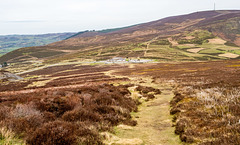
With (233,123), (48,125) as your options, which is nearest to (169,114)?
(233,123)

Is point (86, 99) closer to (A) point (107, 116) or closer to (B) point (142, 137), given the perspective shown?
(A) point (107, 116)

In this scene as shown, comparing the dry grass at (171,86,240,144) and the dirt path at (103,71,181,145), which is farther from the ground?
the dry grass at (171,86,240,144)

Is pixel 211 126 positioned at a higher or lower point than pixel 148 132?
higher

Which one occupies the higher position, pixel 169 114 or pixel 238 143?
pixel 238 143

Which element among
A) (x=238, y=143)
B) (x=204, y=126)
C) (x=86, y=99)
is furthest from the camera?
(x=86, y=99)

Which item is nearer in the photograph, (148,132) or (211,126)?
(211,126)

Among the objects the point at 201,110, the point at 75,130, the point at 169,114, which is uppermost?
the point at 75,130

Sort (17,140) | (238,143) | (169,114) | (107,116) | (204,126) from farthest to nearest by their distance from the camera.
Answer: (169,114) < (107,116) < (204,126) < (17,140) < (238,143)

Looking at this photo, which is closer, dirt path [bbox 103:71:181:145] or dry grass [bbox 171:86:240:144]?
dry grass [bbox 171:86:240:144]

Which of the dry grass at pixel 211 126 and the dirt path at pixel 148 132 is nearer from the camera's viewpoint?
the dry grass at pixel 211 126

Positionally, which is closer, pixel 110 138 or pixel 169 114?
pixel 110 138

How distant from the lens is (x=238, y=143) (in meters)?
5.57

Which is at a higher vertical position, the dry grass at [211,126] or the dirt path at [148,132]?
the dry grass at [211,126]

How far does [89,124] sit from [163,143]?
11.4 feet
